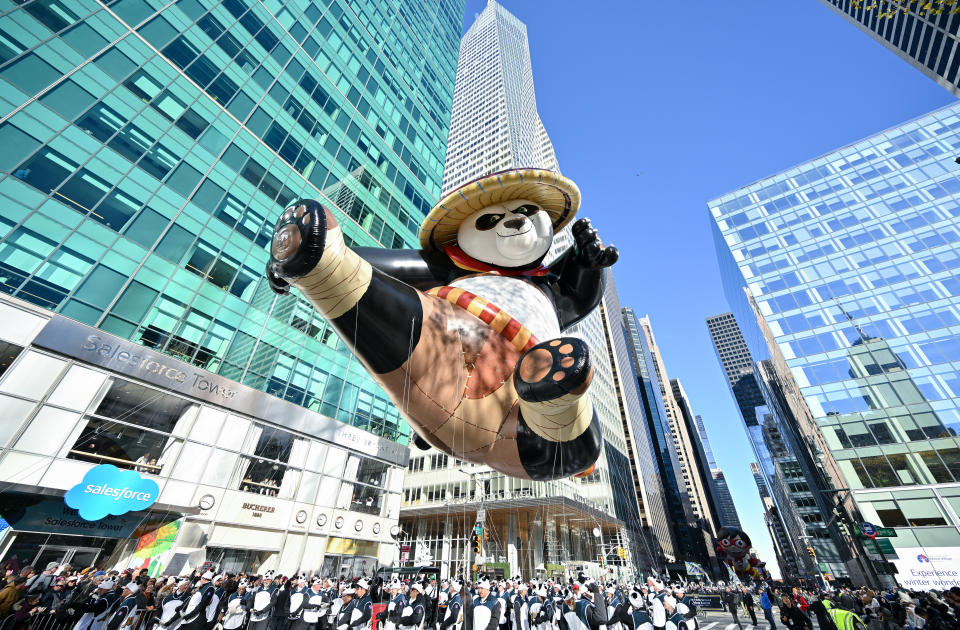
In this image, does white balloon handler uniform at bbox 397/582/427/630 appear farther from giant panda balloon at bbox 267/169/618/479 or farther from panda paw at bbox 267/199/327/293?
panda paw at bbox 267/199/327/293

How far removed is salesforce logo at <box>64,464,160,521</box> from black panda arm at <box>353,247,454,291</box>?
1069cm

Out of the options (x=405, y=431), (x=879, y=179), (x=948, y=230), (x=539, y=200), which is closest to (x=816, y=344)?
(x=948, y=230)

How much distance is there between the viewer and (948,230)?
26938 mm

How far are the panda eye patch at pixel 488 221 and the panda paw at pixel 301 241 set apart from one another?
5.34 ft

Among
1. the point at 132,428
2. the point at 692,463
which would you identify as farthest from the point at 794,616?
the point at 692,463

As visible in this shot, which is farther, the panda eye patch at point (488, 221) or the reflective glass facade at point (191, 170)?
the reflective glass facade at point (191, 170)

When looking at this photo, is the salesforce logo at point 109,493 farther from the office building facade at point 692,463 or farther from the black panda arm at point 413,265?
the office building facade at point 692,463

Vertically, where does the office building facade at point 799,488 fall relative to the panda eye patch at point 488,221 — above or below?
above

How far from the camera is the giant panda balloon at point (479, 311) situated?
2156mm

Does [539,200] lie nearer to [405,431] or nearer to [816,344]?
[405,431]

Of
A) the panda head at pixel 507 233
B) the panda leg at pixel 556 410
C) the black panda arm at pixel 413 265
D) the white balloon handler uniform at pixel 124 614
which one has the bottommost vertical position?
the white balloon handler uniform at pixel 124 614

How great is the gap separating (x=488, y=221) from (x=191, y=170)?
15.5 metres

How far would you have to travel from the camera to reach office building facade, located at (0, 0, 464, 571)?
10617 millimetres

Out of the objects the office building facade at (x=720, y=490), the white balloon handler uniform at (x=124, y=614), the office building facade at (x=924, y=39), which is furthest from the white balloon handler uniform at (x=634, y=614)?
the office building facade at (x=720, y=490)
